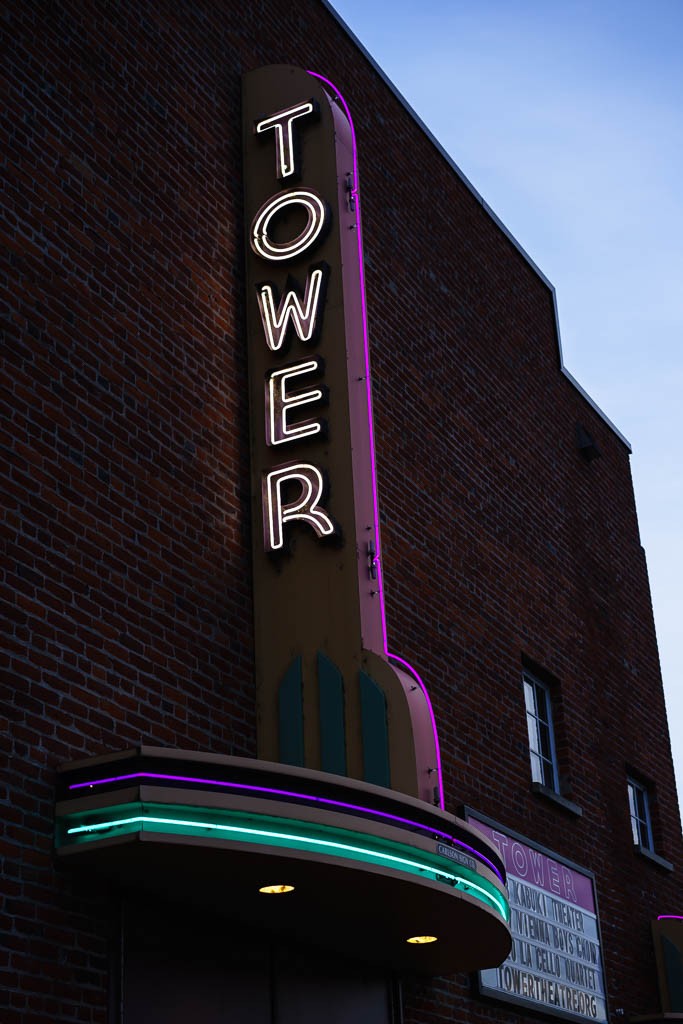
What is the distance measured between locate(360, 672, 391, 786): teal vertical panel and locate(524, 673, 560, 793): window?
5.61 metres

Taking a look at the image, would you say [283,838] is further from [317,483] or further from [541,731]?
[541,731]

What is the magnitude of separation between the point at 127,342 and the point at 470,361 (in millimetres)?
6861

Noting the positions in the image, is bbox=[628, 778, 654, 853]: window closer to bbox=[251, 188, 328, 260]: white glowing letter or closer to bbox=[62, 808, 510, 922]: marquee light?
bbox=[62, 808, 510, 922]: marquee light

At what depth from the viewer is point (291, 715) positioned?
1022 cm

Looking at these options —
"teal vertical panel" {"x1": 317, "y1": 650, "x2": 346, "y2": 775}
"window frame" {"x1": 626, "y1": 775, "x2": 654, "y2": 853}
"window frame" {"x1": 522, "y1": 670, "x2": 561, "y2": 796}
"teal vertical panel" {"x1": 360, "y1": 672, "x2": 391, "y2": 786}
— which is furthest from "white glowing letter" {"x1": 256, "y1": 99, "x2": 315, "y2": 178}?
"window frame" {"x1": 626, "y1": 775, "x2": 654, "y2": 853}

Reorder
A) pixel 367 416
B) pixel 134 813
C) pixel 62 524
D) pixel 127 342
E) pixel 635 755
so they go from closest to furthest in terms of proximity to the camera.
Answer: pixel 134 813 → pixel 62 524 → pixel 127 342 → pixel 367 416 → pixel 635 755

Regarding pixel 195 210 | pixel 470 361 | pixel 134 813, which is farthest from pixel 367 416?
pixel 470 361

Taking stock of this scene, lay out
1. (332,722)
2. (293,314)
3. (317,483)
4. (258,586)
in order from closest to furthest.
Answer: (332,722) → (317,483) → (258,586) → (293,314)

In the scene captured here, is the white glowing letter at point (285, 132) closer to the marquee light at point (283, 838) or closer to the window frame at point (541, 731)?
the marquee light at point (283, 838)

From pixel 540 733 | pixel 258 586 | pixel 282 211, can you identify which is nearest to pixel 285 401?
pixel 258 586

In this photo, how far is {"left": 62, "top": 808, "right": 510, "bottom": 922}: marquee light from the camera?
7797 millimetres

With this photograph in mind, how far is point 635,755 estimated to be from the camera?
18.2m

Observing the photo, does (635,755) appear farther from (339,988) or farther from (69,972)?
(69,972)

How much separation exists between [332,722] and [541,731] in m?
6.39
